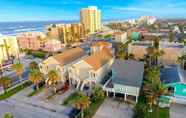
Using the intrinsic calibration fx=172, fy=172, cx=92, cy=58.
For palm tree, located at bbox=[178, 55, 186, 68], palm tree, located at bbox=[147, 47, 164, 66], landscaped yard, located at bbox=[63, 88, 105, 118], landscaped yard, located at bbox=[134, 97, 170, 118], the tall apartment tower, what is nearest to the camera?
landscaped yard, located at bbox=[134, 97, 170, 118]

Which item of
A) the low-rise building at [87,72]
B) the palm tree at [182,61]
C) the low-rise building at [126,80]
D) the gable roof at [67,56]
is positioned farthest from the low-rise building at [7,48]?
the palm tree at [182,61]

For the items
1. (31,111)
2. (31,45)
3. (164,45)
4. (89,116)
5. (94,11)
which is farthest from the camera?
(94,11)

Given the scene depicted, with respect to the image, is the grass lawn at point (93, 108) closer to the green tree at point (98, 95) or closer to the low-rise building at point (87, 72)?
the green tree at point (98, 95)

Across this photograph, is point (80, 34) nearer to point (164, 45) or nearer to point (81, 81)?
point (164, 45)

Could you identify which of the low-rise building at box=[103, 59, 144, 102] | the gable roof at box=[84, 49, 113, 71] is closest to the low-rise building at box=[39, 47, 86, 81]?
the gable roof at box=[84, 49, 113, 71]

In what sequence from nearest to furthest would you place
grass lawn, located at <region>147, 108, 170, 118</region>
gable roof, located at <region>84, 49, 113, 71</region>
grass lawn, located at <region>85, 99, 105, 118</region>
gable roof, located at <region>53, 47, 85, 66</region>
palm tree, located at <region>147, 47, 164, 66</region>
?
grass lawn, located at <region>147, 108, 170, 118</region>, grass lawn, located at <region>85, 99, 105, 118</region>, gable roof, located at <region>84, 49, 113, 71</region>, gable roof, located at <region>53, 47, 85, 66</region>, palm tree, located at <region>147, 47, 164, 66</region>

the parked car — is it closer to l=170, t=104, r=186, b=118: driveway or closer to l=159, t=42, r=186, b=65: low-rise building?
l=170, t=104, r=186, b=118: driveway

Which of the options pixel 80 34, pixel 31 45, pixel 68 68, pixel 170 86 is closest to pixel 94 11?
pixel 80 34

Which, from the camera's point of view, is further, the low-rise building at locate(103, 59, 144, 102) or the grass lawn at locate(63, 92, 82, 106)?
the grass lawn at locate(63, 92, 82, 106)
